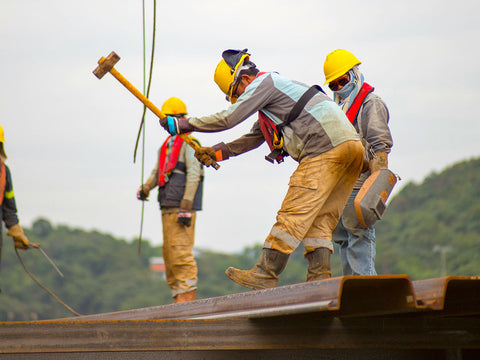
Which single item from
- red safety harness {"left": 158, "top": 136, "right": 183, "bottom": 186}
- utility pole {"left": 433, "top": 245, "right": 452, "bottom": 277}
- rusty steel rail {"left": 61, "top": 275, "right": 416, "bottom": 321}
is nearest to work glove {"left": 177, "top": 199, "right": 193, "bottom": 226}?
red safety harness {"left": 158, "top": 136, "right": 183, "bottom": 186}

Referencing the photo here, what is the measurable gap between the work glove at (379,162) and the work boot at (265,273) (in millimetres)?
1034

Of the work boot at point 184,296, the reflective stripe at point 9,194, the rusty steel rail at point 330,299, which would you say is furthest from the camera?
the work boot at point 184,296

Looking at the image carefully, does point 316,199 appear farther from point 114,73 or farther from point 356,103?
point 114,73

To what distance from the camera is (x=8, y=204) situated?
27.6ft

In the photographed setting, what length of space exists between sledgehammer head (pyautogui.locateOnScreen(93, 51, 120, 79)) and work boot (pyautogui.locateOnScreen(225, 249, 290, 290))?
1.78m

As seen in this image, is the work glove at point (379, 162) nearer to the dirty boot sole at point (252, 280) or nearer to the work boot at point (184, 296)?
the dirty boot sole at point (252, 280)

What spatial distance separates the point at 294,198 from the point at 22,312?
55.0 metres

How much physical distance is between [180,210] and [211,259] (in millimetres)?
62890

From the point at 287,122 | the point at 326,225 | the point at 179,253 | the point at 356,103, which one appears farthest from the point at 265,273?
the point at 179,253

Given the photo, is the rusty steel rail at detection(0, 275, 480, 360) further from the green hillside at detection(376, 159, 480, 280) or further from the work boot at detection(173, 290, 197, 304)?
the green hillside at detection(376, 159, 480, 280)

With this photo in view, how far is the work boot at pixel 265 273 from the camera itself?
4820 millimetres

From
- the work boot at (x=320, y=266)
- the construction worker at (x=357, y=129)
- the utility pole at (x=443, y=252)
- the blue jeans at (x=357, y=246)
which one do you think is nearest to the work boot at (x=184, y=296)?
the construction worker at (x=357, y=129)

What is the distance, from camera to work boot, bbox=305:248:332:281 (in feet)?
16.3

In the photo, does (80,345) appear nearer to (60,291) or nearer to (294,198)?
(294,198)
